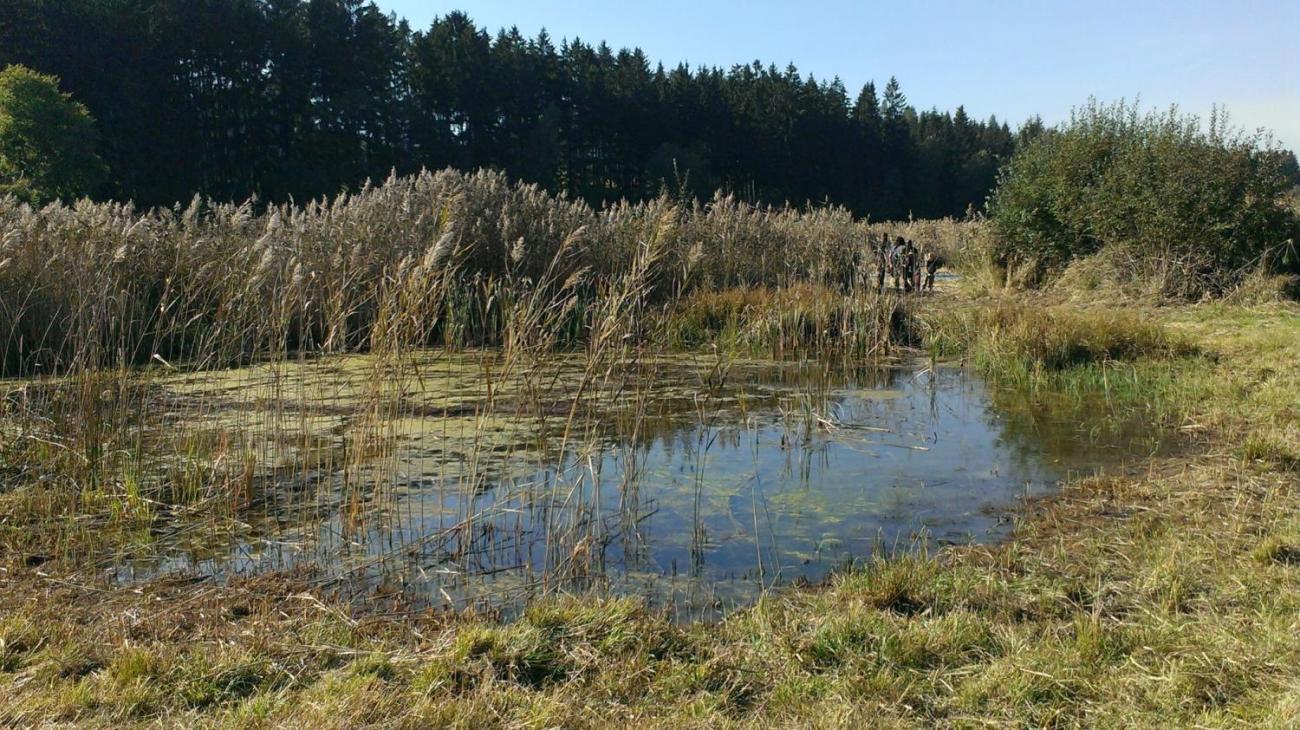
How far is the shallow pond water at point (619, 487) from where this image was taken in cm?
411

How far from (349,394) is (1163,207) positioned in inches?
401

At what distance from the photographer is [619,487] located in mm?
5281

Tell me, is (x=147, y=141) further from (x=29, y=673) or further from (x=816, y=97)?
(x=816, y=97)

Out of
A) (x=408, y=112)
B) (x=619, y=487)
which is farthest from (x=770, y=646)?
→ (x=408, y=112)

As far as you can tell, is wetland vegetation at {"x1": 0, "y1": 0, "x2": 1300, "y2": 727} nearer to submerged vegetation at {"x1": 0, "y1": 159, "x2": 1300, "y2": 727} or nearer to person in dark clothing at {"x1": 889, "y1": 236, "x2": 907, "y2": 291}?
submerged vegetation at {"x1": 0, "y1": 159, "x2": 1300, "y2": 727}

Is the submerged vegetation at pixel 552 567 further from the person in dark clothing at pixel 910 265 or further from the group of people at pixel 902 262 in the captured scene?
the person in dark clothing at pixel 910 265

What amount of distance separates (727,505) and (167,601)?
2.64 meters

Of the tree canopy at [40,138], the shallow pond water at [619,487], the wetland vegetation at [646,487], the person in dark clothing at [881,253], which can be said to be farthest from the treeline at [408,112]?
the shallow pond water at [619,487]

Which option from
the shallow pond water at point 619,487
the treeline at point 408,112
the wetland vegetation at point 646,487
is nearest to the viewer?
the wetland vegetation at point 646,487

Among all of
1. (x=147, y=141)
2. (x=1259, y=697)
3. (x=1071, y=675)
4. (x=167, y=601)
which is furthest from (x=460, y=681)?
(x=147, y=141)

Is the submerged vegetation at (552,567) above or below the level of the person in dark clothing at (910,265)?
below

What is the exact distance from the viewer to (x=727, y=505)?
509 centimetres

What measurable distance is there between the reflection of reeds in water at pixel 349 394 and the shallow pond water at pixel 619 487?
3cm

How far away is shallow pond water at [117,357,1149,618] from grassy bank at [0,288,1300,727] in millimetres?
360
